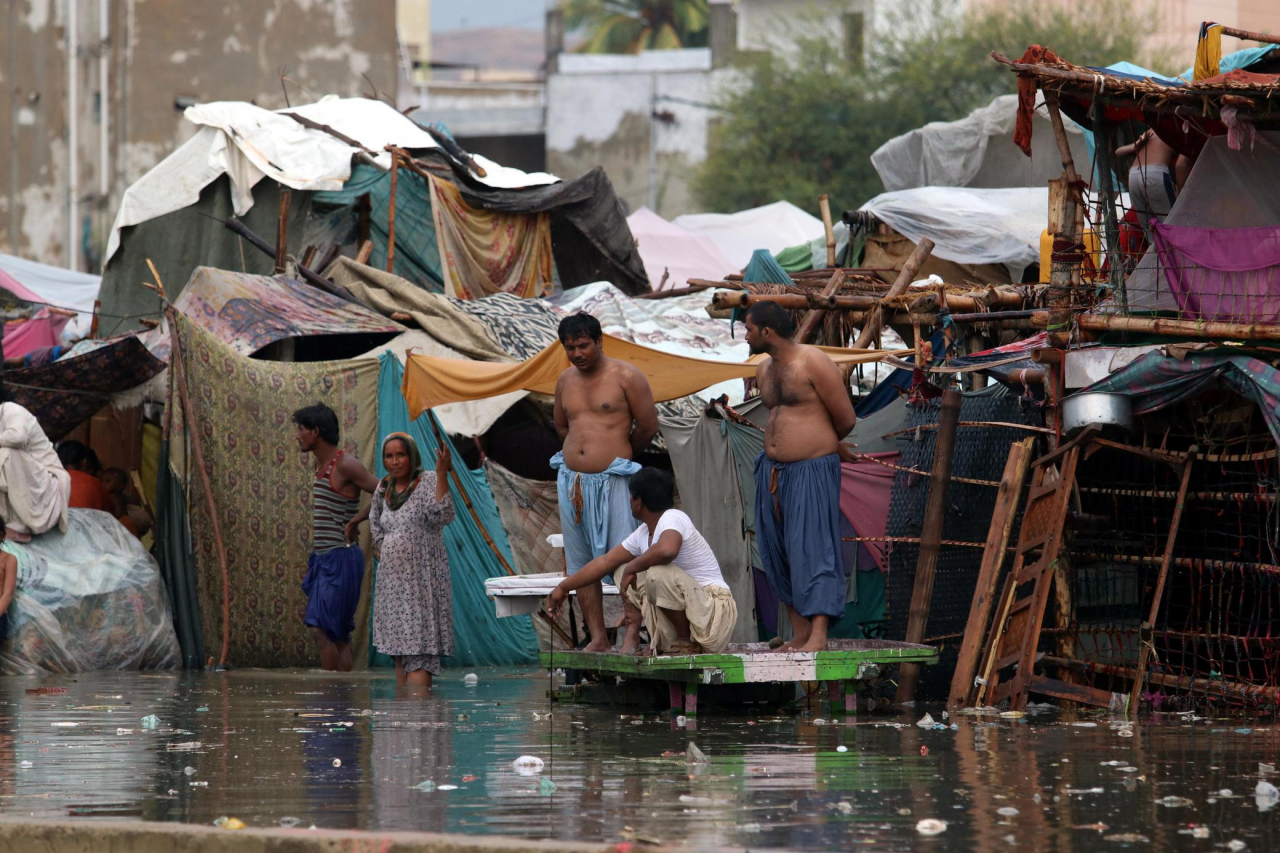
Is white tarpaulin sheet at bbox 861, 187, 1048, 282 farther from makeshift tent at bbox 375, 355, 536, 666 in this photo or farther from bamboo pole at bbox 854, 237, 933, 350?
makeshift tent at bbox 375, 355, 536, 666

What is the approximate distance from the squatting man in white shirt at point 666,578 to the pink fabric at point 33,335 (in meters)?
13.5

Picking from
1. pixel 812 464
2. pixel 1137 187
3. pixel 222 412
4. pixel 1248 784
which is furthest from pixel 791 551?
pixel 222 412

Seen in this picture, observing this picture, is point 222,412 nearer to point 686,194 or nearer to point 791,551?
point 791,551

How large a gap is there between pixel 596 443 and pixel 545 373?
1845 millimetres

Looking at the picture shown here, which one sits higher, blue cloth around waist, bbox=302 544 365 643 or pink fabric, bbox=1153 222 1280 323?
pink fabric, bbox=1153 222 1280 323

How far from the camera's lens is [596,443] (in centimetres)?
930

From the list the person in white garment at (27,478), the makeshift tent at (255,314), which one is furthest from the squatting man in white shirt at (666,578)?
the makeshift tent at (255,314)

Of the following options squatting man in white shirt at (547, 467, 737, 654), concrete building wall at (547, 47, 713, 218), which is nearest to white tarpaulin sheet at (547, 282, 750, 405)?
squatting man in white shirt at (547, 467, 737, 654)

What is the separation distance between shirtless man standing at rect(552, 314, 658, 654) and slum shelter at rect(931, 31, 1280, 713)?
6.30 feet

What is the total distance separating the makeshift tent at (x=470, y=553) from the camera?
41.2ft

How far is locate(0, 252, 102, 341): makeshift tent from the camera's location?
19703 mm

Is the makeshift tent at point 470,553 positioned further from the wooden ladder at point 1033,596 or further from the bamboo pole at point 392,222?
the wooden ladder at point 1033,596

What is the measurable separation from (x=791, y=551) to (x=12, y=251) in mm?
24008

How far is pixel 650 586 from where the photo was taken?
834cm
